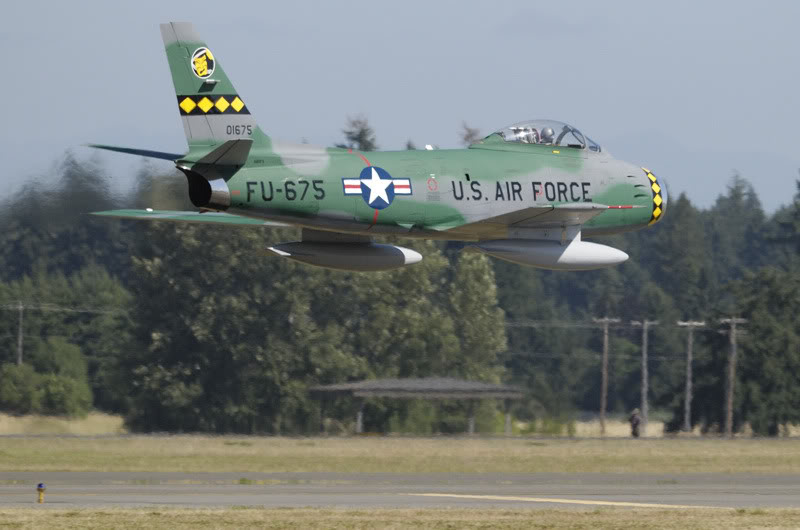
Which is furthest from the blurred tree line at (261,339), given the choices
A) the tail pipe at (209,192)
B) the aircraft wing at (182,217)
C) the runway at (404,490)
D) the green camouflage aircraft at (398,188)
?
→ the tail pipe at (209,192)

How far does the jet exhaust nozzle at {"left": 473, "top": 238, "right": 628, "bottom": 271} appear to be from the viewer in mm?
32469

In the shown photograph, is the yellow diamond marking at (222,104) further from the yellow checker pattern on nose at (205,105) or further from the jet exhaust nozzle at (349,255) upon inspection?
the jet exhaust nozzle at (349,255)

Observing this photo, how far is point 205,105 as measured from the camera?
3080 cm

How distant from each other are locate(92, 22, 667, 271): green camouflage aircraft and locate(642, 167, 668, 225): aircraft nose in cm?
4

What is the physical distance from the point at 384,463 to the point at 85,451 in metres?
10.1

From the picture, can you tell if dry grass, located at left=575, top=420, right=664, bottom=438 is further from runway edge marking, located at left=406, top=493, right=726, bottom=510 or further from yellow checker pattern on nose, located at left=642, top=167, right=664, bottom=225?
runway edge marking, located at left=406, top=493, right=726, bottom=510

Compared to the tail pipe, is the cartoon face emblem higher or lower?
higher

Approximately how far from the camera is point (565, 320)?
492 feet

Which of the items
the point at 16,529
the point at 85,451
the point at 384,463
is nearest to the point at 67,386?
the point at 85,451

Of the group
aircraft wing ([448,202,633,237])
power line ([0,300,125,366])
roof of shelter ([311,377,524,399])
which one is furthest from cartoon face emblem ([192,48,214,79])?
power line ([0,300,125,366])

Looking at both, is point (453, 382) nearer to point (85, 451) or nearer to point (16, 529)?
point (85, 451)

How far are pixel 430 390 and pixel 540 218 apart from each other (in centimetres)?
4159

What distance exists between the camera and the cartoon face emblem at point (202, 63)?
3089 centimetres

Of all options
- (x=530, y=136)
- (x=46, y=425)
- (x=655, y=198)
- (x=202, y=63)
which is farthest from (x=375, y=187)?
(x=46, y=425)
